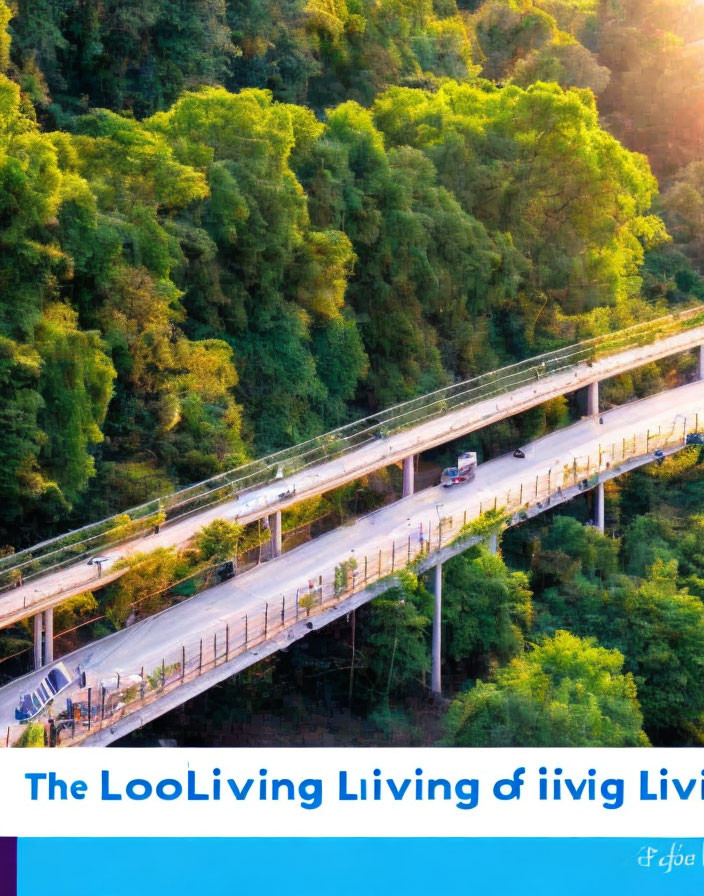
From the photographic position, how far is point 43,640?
28.2 metres

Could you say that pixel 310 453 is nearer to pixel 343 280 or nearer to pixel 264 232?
pixel 264 232

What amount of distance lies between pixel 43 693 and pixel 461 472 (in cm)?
1576

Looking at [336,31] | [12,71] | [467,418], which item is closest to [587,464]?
[467,418]

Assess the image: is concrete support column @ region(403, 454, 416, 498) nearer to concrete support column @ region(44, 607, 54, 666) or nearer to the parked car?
concrete support column @ region(44, 607, 54, 666)

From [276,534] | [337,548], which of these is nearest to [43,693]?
[276,534]

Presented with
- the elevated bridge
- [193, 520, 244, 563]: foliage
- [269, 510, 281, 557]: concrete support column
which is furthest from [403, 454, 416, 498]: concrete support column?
[193, 520, 244, 563]: foliage

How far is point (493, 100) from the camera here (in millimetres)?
51719

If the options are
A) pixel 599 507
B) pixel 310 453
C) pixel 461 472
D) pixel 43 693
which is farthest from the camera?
pixel 599 507

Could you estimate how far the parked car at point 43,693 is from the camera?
83.0 feet

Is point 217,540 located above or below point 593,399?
below

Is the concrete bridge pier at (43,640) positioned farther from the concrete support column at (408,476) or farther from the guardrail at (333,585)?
the concrete support column at (408,476)

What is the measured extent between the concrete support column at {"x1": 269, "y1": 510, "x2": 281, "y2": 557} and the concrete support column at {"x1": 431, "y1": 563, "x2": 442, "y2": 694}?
3.64m
